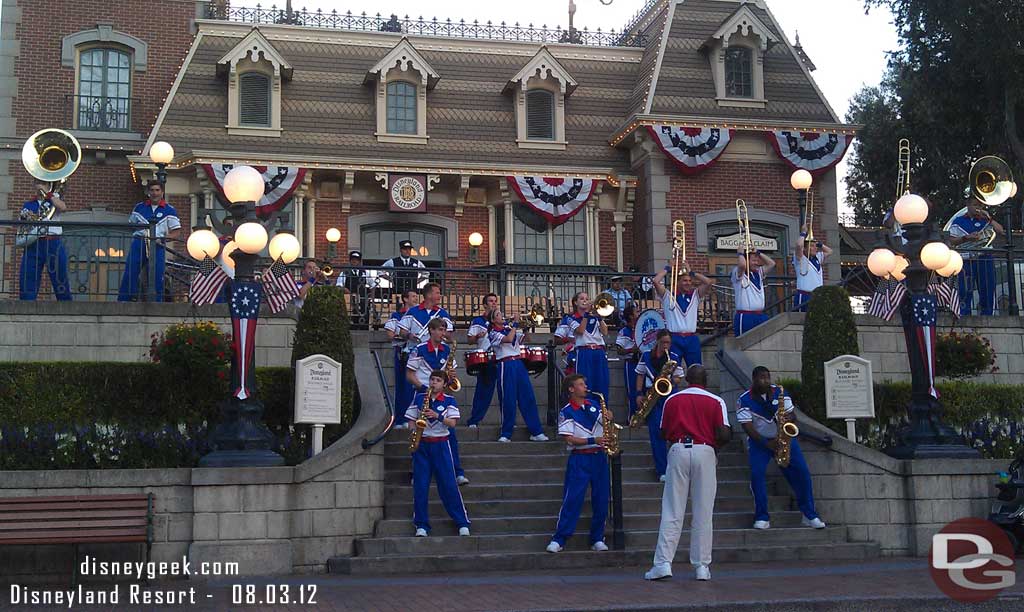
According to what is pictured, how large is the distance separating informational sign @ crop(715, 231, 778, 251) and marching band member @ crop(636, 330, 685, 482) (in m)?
9.73

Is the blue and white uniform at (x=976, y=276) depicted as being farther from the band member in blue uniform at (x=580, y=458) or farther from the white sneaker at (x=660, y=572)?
the white sneaker at (x=660, y=572)

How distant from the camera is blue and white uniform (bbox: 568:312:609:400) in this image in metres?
14.7

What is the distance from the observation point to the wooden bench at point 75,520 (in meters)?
10.5

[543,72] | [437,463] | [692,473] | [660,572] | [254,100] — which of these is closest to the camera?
[660,572]

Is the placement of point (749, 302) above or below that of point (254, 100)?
below

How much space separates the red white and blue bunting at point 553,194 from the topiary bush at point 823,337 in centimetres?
921

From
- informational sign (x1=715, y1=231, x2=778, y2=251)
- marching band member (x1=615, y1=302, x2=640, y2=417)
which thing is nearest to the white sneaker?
marching band member (x1=615, y1=302, x2=640, y2=417)

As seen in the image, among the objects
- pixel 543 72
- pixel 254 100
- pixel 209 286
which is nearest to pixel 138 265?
pixel 209 286

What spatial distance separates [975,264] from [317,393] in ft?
40.0

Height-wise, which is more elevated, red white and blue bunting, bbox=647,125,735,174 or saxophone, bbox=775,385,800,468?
red white and blue bunting, bbox=647,125,735,174

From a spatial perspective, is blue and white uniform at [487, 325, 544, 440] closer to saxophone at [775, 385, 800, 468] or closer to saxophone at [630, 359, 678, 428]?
saxophone at [630, 359, 678, 428]

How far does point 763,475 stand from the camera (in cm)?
1284

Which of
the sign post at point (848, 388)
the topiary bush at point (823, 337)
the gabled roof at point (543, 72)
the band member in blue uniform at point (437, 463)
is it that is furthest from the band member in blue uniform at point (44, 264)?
the gabled roof at point (543, 72)

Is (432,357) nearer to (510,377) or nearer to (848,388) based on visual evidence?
(510,377)
